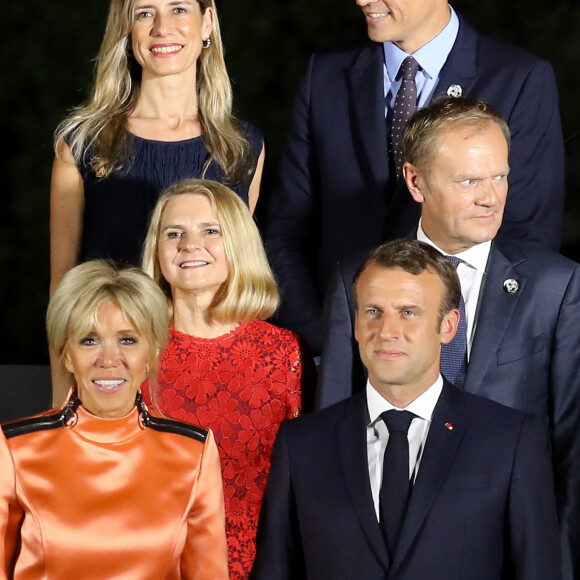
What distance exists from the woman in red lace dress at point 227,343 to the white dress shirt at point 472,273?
50 cm

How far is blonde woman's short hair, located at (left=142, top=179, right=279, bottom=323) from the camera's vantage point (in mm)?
3408

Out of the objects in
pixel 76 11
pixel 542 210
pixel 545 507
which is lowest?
pixel 545 507

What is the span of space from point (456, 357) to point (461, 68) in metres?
0.83

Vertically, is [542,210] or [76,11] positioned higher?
[76,11]

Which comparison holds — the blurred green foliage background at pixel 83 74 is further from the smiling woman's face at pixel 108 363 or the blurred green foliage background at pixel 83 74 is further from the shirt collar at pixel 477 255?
the smiling woman's face at pixel 108 363

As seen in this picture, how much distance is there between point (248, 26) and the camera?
518cm

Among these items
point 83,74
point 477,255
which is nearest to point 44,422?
point 477,255

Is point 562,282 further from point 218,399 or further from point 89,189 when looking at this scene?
point 89,189

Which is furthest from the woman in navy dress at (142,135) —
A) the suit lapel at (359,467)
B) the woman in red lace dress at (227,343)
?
the suit lapel at (359,467)

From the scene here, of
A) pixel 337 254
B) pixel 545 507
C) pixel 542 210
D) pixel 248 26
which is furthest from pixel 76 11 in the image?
pixel 545 507

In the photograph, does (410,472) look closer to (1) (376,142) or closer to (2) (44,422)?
(2) (44,422)

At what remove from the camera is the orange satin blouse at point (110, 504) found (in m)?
2.85

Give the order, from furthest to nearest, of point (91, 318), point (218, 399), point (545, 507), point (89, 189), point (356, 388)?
1. point (89, 189)
2. point (218, 399)
3. point (356, 388)
4. point (91, 318)
5. point (545, 507)

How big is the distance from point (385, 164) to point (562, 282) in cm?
68
